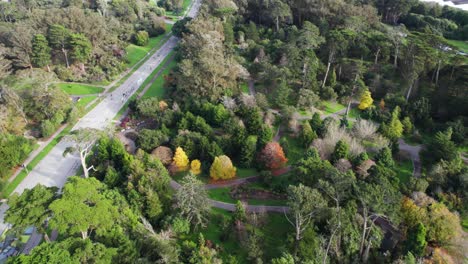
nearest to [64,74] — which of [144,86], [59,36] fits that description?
[59,36]

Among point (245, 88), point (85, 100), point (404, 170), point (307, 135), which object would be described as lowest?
point (404, 170)

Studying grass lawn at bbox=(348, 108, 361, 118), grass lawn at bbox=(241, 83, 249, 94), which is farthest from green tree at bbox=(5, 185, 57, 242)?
grass lawn at bbox=(348, 108, 361, 118)

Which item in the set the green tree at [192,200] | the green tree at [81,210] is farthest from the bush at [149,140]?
the green tree at [81,210]

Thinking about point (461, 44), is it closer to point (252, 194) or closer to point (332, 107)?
point (332, 107)

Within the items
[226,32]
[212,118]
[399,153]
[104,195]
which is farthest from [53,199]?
[226,32]

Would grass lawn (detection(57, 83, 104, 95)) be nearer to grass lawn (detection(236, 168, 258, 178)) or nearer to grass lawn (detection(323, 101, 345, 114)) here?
grass lawn (detection(236, 168, 258, 178))
